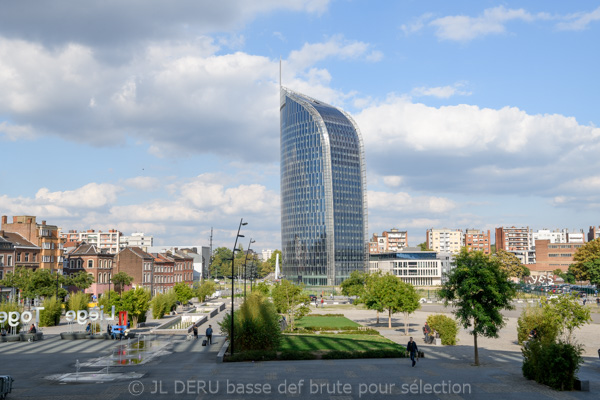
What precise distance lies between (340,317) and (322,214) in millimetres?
115074

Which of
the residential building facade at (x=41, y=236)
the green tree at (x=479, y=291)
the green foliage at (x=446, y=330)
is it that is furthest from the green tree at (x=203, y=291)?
the green tree at (x=479, y=291)

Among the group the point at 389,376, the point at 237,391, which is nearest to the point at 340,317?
the point at 389,376

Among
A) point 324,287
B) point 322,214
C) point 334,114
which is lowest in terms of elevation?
point 324,287

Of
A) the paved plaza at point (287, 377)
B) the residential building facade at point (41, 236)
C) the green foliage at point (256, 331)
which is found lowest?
the paved plaza at point (287, 377)

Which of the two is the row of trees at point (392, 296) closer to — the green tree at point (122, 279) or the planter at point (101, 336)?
the planter at point (101, 336)

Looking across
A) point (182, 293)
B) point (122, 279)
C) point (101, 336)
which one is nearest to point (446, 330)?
point (101, 336)

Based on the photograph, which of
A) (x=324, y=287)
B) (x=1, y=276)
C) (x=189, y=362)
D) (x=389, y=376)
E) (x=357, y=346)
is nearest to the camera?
(x=389, y=376)

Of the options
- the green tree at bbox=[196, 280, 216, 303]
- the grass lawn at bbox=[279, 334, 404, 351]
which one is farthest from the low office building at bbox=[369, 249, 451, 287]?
the grass lawn at bbox=[279, 334, 404, 351]

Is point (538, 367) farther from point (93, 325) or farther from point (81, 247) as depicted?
point (81, 247)

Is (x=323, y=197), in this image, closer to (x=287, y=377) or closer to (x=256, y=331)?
(x=256, y=331)

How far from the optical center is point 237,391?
23.3 m

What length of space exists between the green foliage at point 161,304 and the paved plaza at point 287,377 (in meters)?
24.4

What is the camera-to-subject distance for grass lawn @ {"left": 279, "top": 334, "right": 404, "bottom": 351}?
37.5 m

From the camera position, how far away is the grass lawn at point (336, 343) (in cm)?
3750
